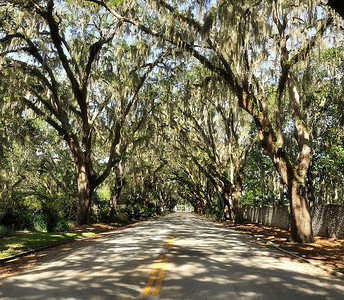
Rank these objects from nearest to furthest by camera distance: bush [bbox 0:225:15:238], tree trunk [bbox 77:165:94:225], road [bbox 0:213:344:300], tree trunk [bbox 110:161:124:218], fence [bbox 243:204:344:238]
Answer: road [bbox 0:213:344:300], bush [bbox 0:225:15:238], fence [bbox 243:204:344:238], tree trunk [bbox 77:165:94:225], tree trunk [bbox 110:161:124:218]

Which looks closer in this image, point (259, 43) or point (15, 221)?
point (259, 43)

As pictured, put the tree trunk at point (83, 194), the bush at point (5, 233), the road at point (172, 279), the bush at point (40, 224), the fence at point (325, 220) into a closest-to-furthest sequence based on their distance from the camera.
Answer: the road at point (172, 279) → the bush at point (5, 233) → the fence at point (325, 220) → the bush at point (40, 224) → the tree trunk at point (83, 194)

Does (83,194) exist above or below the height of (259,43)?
below

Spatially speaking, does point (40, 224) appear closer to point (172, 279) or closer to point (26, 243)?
point (26, 243)

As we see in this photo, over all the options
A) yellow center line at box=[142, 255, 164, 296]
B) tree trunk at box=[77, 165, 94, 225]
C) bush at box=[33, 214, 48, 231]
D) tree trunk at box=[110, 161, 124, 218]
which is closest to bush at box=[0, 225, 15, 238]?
bush at box=[33, 214, 48, 231]

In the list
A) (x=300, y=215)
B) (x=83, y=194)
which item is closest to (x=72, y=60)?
(x=83, y=194)

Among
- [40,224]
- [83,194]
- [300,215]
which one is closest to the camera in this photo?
[300,215]

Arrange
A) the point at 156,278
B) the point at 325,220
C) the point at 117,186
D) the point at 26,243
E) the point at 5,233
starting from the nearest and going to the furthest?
the point at 156,278
the point at 26,243
the point at 5,233
the point at 325,220
the point at 117,186

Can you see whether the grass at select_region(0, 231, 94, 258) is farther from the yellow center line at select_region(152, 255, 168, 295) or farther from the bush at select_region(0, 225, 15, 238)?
the yellow center line at select_region(152, 255, 168, 295)

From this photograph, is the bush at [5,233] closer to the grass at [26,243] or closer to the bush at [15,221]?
the grass at [26,243]

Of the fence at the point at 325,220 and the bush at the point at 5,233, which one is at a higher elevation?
the fence at the point at 325,220

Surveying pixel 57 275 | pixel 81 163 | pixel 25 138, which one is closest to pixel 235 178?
pixel 81 163

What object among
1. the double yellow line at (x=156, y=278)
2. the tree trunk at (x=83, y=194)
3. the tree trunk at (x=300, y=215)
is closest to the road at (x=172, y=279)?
the double yellow line at (x=156, y=278)

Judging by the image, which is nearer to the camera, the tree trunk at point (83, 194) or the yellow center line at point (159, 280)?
the yellow center line at point (159, 280)
